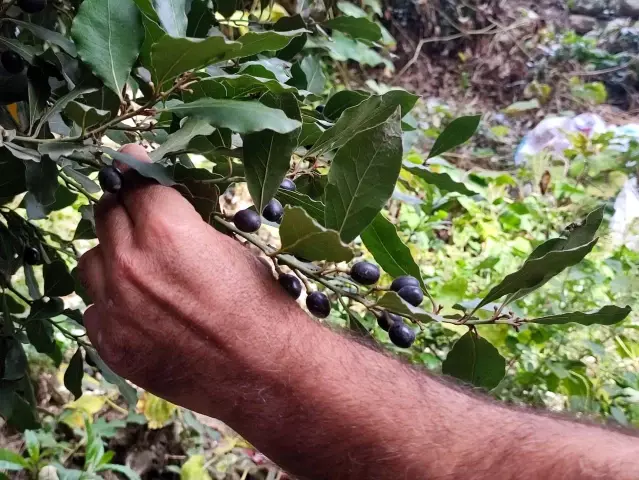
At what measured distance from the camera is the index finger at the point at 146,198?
1.79ft

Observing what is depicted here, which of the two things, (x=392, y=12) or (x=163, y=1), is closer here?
(x=163, y=1)

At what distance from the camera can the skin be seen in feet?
1.77

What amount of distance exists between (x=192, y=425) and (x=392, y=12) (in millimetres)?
3909

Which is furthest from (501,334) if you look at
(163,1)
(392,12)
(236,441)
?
(392,12)

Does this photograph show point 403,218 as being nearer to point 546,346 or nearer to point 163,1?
point 546,346

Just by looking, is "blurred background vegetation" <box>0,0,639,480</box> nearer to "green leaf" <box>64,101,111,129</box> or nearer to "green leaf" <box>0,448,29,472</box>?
"green leaf" <box>0,448,29,472</box>

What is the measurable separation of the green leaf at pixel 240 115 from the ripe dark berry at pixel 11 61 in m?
0.25

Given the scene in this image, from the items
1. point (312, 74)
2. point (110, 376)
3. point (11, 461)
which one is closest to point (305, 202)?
point (312, 74)

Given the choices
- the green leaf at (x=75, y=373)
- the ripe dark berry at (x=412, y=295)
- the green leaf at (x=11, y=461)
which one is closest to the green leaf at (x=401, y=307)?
the ripe dark berry at (x=412, y=295)

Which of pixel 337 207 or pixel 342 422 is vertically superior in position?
pixel 337 207

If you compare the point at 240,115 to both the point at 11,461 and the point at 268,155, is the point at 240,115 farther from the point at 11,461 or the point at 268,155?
the point at 11,461

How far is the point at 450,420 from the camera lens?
620 mm

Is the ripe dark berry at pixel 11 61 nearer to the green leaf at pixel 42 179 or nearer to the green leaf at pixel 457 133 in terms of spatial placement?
the green leaf at pixel 42 179

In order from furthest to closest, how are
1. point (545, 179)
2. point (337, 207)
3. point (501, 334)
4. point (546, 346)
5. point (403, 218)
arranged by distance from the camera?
point (545, 179) < point (403, 218) < point (546, 346) < point (501, 334) < point (337, 207)
